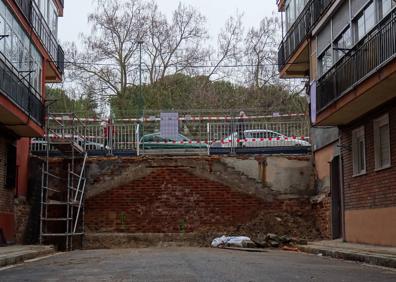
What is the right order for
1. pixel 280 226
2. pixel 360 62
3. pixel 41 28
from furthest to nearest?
pixel 41 28, pixel 280 226, pixel 360 62

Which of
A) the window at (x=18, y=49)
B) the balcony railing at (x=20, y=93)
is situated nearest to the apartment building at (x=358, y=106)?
the balcony railing at (x=20, y=93)

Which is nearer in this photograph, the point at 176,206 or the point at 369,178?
the point at 369,178

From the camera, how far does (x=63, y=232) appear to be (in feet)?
74.0

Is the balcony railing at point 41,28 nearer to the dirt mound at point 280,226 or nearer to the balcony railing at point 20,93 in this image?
the balcony railing at point 20,93

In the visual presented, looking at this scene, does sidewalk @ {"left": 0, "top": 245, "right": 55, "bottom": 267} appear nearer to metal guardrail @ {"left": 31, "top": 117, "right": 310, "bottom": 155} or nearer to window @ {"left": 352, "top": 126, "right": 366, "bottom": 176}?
metal guardrail @ {"left": 31, "top": 117, "right": 310, "bottom": 155}

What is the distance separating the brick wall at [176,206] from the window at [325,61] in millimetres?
5075

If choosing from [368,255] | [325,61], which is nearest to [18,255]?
[368,255]

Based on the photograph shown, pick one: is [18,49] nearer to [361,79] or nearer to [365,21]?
[365,21]

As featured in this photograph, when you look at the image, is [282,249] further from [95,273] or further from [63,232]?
[95,273]

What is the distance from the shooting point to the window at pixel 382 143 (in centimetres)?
1633

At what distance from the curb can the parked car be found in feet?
26.9

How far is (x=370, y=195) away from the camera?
675 inches

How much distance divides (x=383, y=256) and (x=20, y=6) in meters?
13.3

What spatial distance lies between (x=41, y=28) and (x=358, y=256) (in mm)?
15143
